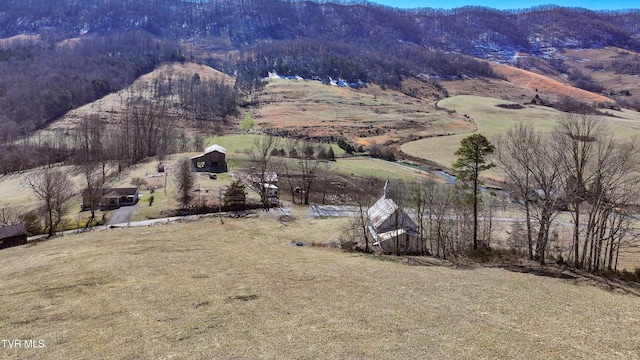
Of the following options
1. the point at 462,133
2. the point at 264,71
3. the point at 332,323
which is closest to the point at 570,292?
the point at 332,323

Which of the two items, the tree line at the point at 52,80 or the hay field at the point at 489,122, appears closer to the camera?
the hay field at the point at 489,122

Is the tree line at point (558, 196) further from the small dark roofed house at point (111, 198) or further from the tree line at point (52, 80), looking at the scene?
the tree line at point (52, 80)

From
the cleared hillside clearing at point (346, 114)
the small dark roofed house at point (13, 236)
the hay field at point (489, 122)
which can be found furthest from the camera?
the cleared hillside clearing at point (346, 114)

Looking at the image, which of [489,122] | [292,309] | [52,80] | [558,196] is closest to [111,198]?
[292,309]

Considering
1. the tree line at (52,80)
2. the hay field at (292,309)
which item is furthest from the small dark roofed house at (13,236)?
the tree line at (52,80)

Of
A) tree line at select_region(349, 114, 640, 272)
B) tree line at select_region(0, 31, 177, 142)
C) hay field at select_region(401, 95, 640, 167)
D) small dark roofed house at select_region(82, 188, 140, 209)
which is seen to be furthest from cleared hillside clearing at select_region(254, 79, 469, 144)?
tree line at select_region(349, 114, 640, 272)

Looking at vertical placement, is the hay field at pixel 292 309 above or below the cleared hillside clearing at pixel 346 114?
below
